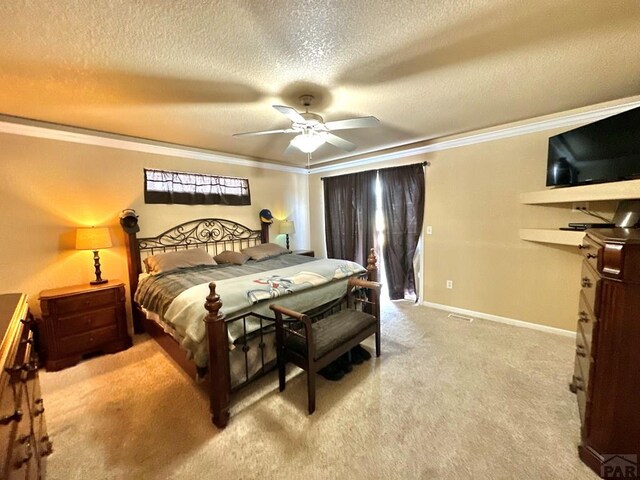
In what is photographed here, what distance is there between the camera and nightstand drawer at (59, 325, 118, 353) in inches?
98.4

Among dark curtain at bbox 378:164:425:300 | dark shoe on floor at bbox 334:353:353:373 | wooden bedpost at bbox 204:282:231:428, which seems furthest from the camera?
dark curtain at bbox 378:164:425:300

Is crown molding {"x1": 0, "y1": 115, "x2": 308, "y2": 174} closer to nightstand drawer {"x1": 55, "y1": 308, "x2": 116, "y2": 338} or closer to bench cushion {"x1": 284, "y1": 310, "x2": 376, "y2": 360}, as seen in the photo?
nightstand drawer {"x1": 55, "y1": 308, "x2": 116, "y2": 338}

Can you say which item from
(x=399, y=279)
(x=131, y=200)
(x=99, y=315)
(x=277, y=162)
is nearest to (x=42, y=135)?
(x=131, y=200)

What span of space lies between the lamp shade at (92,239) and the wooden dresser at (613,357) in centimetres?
395

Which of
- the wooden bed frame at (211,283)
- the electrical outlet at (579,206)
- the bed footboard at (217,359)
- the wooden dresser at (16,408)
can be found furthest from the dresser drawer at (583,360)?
the wooden dresser at (16,408)

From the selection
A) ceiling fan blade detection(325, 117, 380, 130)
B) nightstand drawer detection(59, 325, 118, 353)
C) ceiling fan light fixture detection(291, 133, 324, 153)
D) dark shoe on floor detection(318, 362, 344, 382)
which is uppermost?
ceiling fan blade detection(325, 117, 380, 130)

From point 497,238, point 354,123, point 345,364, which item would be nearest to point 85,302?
point 345,364

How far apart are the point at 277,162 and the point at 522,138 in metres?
3.58

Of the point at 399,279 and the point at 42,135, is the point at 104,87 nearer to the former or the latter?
the point at 42,135

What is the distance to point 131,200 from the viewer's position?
10.7 feet

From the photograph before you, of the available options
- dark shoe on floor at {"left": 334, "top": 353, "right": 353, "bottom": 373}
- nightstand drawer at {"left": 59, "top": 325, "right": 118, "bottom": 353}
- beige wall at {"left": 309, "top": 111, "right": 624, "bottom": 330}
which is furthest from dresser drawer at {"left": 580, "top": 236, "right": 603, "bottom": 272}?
nightstand drawer at {"left": 59, "top": 325, "right": 118, "bottom": 353}

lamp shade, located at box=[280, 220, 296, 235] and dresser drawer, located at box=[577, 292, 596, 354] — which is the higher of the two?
lamp shade, located at box=[280, 220, 296, 235]

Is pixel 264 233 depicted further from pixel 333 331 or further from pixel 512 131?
pixel 512 131

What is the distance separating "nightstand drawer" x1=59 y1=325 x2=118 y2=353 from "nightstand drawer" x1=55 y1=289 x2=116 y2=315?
251mm
